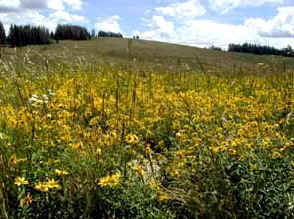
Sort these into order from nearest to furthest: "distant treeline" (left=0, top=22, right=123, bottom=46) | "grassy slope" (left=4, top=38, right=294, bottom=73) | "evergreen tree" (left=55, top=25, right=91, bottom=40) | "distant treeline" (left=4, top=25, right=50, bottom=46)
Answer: "grassy slope" (left=4, top=38, right=294, bottom=73), "distant treeline" (left=0, top=22, right=123, bottom=46), "distant treeline" (left=4, top=25, right=50, bottom=46), "evergreen tree" (left=55, top=25, right=91, bottom=40)

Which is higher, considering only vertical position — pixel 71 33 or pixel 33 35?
pixel 71 33

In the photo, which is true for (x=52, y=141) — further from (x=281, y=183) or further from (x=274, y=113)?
(x=274, y=113)

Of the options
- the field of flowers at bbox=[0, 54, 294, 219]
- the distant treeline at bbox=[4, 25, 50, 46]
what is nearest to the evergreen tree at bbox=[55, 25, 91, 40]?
the distant treeline at bbox=[4, 25, 50, 46]

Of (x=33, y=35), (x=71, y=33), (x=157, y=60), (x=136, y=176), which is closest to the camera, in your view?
(x=136, y=176)

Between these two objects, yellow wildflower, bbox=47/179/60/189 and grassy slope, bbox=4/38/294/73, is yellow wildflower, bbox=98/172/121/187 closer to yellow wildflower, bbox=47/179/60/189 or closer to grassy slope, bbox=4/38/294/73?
→ yellow wildflower, bbox=47/179/60/189

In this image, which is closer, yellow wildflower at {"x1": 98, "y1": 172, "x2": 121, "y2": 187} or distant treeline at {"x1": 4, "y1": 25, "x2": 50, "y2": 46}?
yellow wildflower at {"x1": 98, "y1": 172, "x2": 121, "y2": 187}

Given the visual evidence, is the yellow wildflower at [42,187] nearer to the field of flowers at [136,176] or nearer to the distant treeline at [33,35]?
the field of flowers at [136,176]

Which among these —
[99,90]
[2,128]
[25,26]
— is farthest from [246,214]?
[25,26]

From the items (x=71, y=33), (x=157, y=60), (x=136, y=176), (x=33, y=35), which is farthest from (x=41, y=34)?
(x=136, y=176)

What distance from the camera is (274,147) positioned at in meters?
3.03

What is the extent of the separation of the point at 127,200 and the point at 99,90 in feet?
14.3

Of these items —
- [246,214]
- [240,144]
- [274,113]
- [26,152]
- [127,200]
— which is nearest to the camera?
[246,214]

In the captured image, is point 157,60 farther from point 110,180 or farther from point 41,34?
point 41,34

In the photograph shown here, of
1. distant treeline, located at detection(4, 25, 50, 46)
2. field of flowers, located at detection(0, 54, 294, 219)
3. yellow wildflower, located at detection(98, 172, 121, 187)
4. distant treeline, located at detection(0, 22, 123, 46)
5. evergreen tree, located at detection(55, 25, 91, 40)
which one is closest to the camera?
yellow wildflower, located at detection(98, 172, 121, 187)
